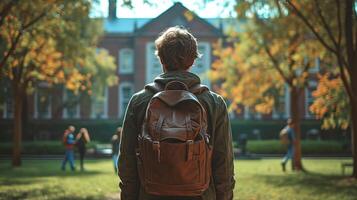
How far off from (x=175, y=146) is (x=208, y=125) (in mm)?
402

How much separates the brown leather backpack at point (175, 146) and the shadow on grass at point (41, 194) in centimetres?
811

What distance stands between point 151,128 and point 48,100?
43.6 metres

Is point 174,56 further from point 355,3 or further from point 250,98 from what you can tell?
point 250,98

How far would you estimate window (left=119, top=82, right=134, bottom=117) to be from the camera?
50.1m

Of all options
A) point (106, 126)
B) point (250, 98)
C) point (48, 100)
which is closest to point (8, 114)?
A: point (48, 100)

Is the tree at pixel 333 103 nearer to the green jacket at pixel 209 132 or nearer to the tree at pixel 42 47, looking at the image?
the tree at pixel 42 47

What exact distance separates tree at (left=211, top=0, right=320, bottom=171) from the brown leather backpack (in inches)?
534

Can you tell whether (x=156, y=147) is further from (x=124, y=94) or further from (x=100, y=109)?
(x=124, y=94)

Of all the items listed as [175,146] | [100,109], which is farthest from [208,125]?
[100,109]

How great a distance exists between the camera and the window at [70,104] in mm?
43578

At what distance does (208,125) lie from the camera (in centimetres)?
306

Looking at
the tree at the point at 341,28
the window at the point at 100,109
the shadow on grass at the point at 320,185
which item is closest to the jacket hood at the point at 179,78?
the shadow on grass at the point at 320,185

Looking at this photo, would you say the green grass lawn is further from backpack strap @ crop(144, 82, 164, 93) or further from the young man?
backpack strap @ crop(144, 82, 164, 93)

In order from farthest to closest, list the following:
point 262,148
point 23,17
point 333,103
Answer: point 262,148 < point 333,103 < point 23,17
